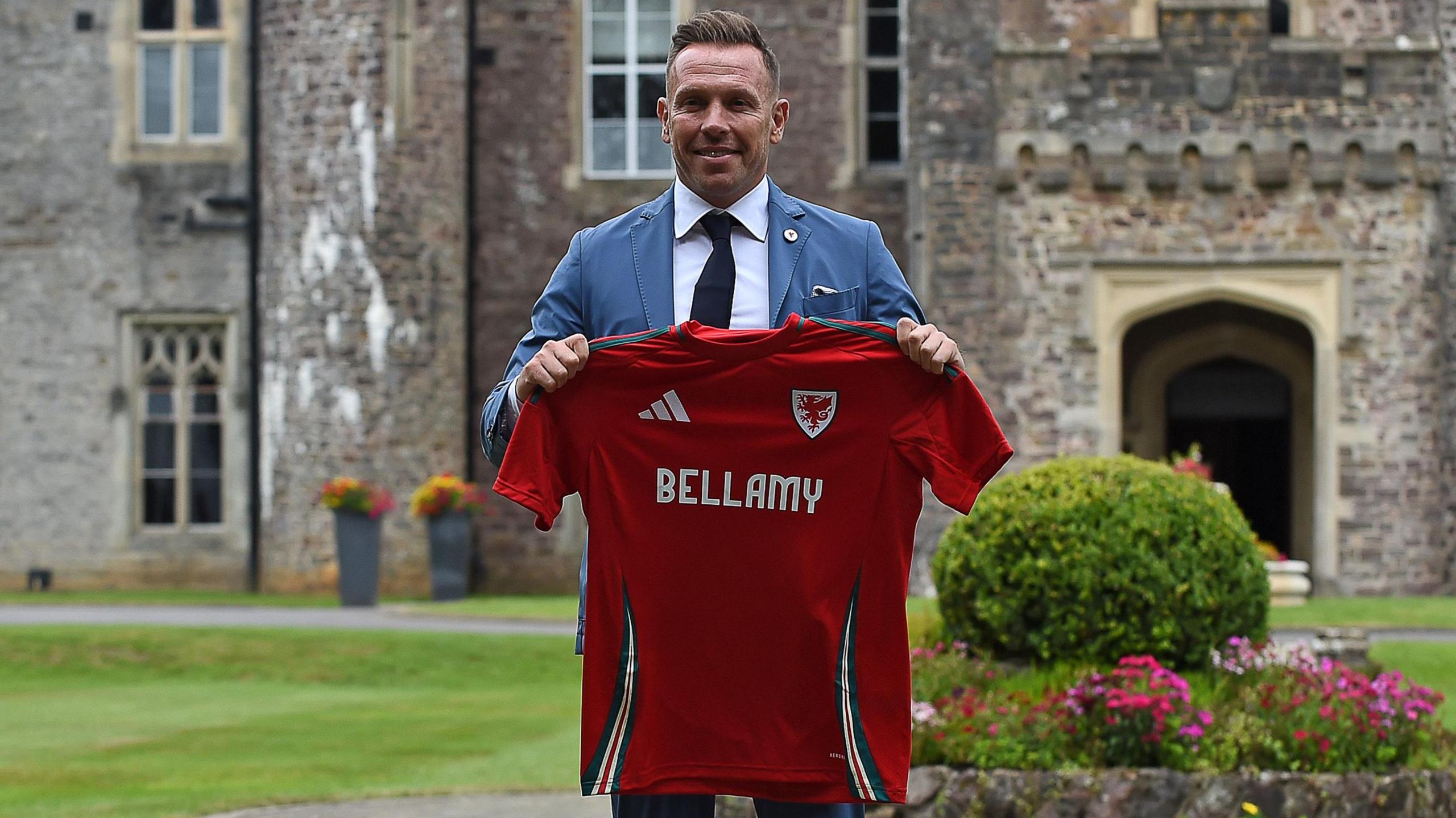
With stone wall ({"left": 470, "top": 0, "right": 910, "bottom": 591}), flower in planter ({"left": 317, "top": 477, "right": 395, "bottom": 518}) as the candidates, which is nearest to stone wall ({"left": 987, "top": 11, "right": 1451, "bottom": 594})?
stone wall ({"left": 470, "top": 0, "right": 910, "bottom": 591})

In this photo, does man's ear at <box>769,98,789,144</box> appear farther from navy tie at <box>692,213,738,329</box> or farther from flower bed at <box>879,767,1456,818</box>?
flower bed at <box>879,767,1456,818</box>

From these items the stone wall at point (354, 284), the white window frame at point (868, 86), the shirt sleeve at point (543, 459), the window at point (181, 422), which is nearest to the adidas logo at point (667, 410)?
the shirt sleeve at point (543, 459)

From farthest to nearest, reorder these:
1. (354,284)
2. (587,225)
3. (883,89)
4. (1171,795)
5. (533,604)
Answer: (883,89) → (587,225) → (354,284) → (533,604) → (1171,795)

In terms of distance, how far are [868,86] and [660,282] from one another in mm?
17766

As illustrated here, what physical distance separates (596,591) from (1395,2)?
17744 mm

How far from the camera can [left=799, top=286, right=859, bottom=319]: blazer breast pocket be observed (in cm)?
366

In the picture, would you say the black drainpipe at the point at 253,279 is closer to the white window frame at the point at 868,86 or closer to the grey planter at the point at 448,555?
the grey planter at the point at 448,555

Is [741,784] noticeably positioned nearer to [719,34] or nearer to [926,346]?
[926,346]

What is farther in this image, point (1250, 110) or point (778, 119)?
point (1250, 110)

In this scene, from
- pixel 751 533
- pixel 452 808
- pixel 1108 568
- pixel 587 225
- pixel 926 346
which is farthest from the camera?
pixel 587 225

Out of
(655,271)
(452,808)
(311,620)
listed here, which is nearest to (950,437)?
(655,271)

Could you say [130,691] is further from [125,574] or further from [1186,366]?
[1186,366]

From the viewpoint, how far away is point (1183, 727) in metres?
6.91

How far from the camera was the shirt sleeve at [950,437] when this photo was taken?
11.8 feet
